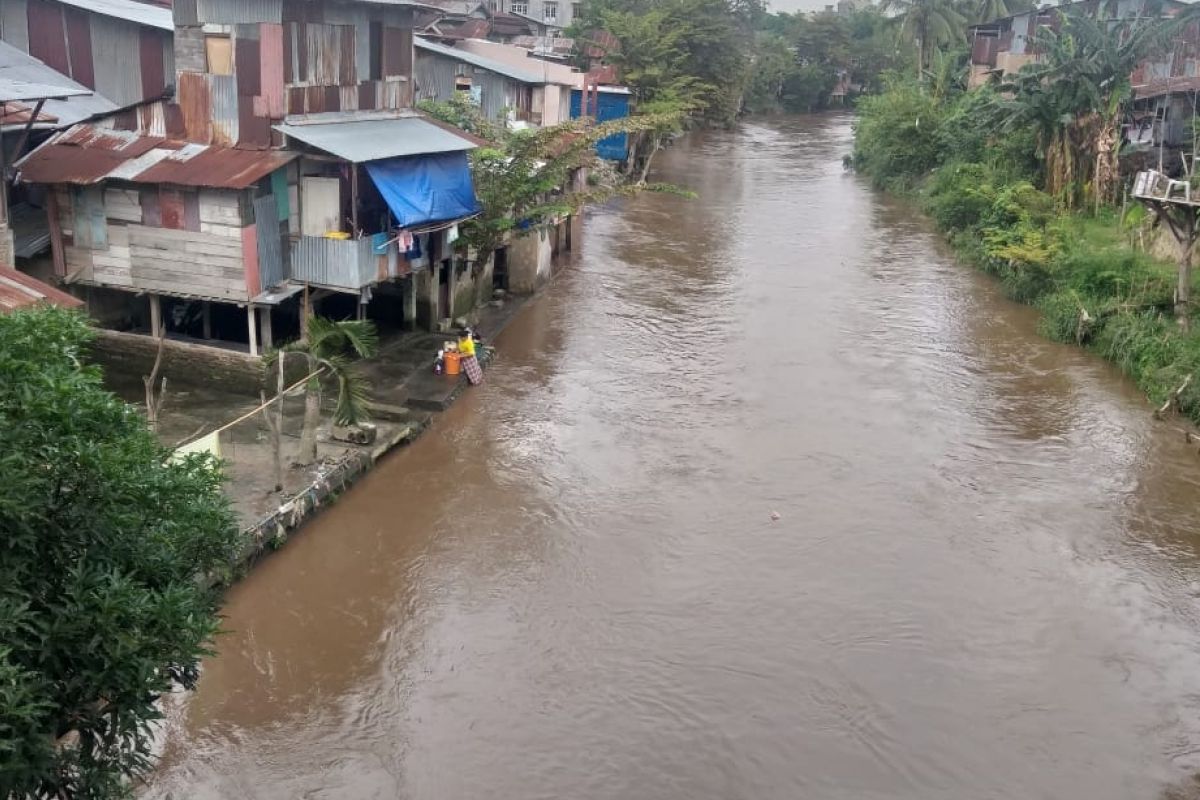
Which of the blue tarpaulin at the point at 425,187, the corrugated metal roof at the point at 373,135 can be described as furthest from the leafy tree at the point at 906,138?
the blue tarpaulin at the point at 425,187

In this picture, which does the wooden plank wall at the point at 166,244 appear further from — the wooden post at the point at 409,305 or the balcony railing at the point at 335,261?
the wooden post at the point at 409,305

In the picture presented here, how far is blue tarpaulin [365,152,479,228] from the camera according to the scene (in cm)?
1659

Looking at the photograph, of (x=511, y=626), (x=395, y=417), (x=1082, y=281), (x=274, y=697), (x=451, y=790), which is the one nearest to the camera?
(x=451, y=790)

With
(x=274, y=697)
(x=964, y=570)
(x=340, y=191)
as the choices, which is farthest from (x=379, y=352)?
(x=964, y=570)

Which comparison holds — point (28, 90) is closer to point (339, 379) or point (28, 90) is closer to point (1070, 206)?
point (339, 379)

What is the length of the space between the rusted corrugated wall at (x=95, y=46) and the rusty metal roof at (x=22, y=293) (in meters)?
6.24

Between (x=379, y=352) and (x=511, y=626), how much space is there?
8.12 metres

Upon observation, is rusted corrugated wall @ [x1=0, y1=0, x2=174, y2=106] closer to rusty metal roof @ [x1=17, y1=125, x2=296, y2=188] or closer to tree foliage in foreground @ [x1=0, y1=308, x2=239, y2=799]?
rusty metal roof @ [x1=17, y1=125, x2=296, y2=188]

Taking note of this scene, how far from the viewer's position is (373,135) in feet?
56.0

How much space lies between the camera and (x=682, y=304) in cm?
2364

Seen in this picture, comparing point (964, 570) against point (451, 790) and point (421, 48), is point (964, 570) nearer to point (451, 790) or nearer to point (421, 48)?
point (451, 790)

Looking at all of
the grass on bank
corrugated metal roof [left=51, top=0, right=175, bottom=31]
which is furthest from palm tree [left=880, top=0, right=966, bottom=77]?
corrugated metal roof [left=51, top=0, right=175, bottom=31]

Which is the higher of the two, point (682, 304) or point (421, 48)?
point (421, 48)

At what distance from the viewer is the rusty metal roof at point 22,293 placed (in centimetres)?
1033
